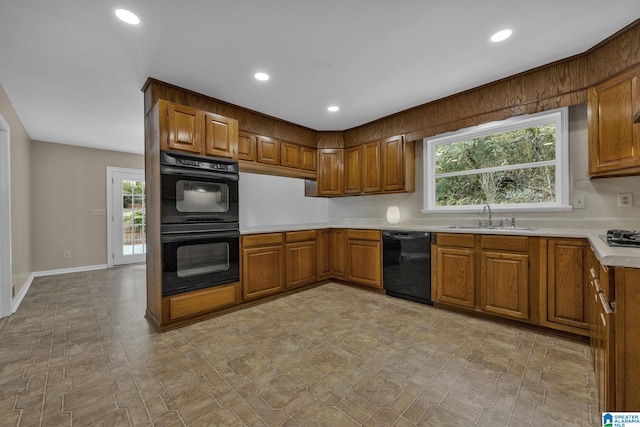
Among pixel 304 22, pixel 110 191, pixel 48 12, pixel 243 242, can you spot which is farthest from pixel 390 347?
pixel 110 191

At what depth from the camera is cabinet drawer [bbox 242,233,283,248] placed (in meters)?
3.29

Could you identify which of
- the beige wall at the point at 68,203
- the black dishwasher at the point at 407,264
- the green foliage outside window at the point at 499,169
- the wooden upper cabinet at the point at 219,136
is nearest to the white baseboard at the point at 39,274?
the beige wall at the point at 68,203

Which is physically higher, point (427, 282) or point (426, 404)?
point (427, 282)

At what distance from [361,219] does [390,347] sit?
8.71 ft

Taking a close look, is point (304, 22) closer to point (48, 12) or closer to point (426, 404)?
point (48, 12)

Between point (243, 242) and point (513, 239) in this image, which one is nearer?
point (513, 239)

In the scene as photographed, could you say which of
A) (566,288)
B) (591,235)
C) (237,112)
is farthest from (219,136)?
(566,288)

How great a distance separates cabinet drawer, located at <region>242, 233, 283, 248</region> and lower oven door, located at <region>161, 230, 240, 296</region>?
13 centimetres

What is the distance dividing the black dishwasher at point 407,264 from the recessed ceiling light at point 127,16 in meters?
3.20

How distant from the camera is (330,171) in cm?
456

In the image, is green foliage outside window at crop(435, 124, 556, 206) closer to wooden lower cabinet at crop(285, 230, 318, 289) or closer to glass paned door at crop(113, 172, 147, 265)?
wooden lower cabinet at crop(285, 230, 318, 289)

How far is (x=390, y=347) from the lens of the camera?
2234mm

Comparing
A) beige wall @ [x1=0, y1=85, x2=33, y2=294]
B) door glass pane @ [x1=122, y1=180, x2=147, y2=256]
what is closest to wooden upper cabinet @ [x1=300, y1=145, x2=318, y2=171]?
beige wall @ [x1=0, y1=85, x2=33, y2=294]

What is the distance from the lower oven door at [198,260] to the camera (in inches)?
104
